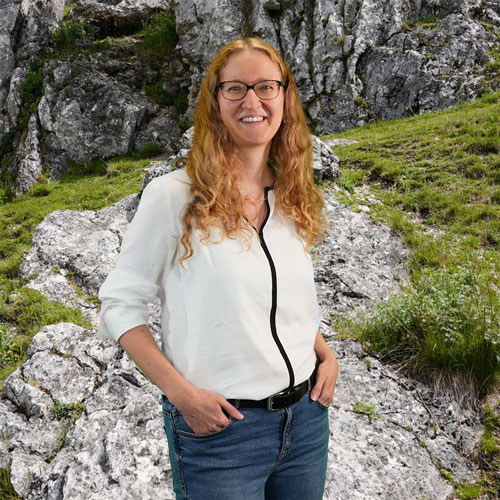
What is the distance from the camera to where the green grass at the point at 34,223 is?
581 cm

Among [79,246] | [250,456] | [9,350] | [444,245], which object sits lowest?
[9,350]

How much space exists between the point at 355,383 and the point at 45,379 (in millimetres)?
2917

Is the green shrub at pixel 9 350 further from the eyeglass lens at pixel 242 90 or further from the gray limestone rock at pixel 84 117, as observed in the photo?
the gray limestone rock at pixel 84 117

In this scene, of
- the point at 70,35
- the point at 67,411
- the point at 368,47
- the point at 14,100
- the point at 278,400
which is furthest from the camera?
the point at 70,35

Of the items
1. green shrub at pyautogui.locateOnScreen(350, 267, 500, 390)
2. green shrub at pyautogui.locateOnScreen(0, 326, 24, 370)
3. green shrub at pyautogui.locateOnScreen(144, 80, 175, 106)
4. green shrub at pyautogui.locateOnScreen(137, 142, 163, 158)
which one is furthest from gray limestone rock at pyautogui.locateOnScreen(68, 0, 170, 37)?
green shrub at pyautogui.locateOnScreen(350, 267, 500, 390)

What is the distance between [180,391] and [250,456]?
14.6 inches

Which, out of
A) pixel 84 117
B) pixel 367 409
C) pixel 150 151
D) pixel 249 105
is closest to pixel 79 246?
pixel 367 409

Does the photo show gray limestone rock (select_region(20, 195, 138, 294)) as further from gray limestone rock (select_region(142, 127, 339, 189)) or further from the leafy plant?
the leafy plant

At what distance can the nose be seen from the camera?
175 centimetres

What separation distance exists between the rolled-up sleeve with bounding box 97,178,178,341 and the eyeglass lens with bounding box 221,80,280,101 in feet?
1.61

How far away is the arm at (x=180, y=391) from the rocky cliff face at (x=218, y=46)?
15.7 metres

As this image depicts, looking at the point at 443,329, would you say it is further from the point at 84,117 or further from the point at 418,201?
the point at 84,117

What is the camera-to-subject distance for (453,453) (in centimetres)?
344

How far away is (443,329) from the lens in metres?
3.98
